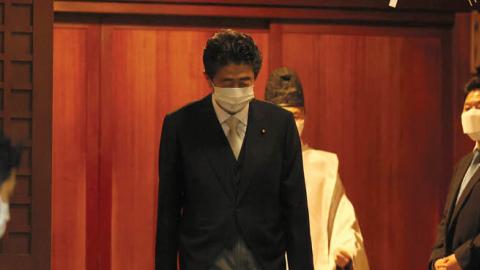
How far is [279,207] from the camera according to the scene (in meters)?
3.29

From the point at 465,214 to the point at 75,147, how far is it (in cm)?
224

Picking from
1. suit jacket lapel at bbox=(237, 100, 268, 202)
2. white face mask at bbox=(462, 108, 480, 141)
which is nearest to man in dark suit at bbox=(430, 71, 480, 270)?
white face mask at bbox=(462, 108, 480, 141)

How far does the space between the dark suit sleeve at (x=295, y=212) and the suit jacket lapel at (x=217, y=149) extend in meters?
0.19

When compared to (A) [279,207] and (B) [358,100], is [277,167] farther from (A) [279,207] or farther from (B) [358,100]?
(B) [358,100]

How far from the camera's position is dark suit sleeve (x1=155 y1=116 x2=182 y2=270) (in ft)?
10.7

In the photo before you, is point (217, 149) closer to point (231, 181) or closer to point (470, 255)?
point (231, 181)

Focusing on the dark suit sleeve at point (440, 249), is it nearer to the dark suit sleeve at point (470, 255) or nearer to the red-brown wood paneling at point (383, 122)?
the dark suit sleeve at point (470, 255)

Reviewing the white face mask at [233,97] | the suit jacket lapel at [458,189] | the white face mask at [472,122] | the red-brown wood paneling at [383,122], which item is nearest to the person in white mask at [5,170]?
the white face mask at [233,97]

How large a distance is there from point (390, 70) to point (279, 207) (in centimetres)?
270

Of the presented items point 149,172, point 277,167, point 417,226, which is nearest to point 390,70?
point 417,226

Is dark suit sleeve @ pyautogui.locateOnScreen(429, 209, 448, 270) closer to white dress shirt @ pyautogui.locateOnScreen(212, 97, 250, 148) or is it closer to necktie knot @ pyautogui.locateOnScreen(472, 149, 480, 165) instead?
necktie knot @ pyautogui.locateOnScreen(472, 149, 480, 165)

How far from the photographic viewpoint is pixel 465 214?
14.6 feet

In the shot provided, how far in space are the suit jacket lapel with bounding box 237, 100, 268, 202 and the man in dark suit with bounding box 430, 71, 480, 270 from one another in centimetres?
146

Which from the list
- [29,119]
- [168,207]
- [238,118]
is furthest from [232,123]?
[29,119]
